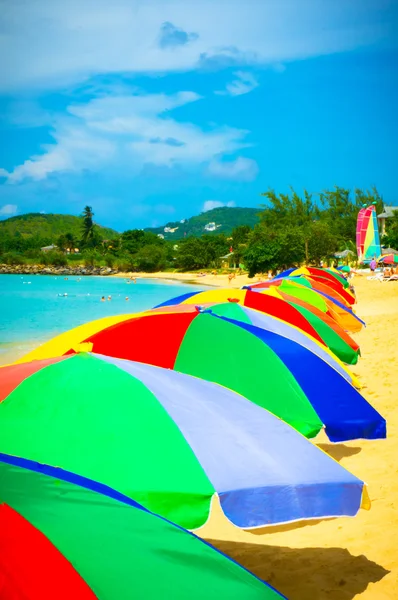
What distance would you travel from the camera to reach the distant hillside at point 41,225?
15888cm

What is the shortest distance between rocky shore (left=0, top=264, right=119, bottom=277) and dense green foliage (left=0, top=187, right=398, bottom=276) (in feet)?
6.38

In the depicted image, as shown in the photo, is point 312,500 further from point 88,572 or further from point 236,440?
point 88,572

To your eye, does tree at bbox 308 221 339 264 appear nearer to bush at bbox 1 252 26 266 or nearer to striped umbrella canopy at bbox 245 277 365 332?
striped umbrella canopy at bbox 245 277 365 332

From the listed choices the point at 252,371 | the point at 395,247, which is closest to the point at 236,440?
the point at 252,371

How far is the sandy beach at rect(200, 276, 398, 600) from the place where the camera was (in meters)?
4.45

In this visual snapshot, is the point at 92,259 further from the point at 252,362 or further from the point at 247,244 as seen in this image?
the point at 252,362

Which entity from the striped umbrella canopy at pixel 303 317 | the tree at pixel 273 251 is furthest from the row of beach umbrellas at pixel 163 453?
the tree at pixel 273 251

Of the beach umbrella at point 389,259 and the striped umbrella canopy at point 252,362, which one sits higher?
the beach umbrella at point 389,259

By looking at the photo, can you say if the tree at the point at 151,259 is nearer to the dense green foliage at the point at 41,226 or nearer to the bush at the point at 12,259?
the bush at the point at 12,259

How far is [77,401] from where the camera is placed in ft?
10.3

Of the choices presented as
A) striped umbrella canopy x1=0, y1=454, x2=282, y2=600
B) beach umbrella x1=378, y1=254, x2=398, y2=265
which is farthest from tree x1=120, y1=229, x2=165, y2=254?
striped umbrella canopy x1=0, y1=454, x2=282, y2=600

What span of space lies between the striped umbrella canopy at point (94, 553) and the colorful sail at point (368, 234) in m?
44.4

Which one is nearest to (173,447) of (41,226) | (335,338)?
(335,338)

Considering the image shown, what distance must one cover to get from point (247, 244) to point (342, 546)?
59356mm
